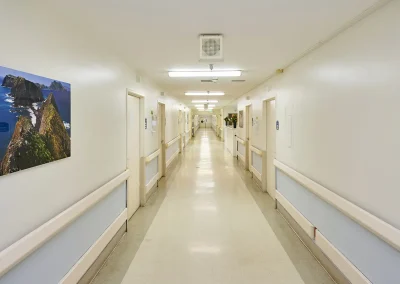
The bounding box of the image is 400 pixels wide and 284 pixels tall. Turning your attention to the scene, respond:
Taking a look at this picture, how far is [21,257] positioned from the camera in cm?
165

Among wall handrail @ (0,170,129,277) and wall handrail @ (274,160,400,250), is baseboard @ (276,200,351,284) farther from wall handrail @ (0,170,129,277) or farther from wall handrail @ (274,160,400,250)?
wall handrail @ (0,170,129,277)

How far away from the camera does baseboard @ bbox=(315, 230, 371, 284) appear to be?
231 centimetres

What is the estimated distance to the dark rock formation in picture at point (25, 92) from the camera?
1625mm

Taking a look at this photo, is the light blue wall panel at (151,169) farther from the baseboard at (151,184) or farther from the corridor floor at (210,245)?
the corridor floor at (210,245)

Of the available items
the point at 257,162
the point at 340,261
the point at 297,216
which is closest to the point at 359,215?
the point at 340,261

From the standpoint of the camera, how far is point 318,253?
10.3ft

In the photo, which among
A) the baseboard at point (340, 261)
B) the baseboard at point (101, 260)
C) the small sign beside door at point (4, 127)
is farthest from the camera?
the baseboard at point (101, 260)

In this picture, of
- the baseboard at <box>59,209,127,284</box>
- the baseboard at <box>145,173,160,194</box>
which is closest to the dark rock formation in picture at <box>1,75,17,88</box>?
the baseboard at <box>59,209,127,284</box>

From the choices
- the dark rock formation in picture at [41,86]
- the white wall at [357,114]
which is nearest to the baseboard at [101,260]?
the dark rock formation in picture at [41,86]

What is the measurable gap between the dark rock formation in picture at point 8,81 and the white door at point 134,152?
2.91 metres

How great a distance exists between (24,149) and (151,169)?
4.43 metres

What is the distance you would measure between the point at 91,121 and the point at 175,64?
1.93 m

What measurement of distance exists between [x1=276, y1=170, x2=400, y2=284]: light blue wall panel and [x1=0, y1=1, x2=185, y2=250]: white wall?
255 centimetres

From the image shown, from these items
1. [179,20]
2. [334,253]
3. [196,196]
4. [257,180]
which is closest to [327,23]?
[179,20]
